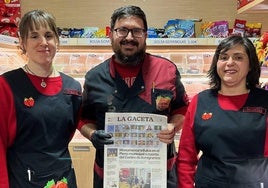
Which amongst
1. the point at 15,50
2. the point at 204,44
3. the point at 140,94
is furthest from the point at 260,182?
the point at 15,50

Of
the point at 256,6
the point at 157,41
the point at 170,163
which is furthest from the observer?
the point at 157,41

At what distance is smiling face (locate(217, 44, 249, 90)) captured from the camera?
198 centimetres

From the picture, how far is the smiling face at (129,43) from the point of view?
83.7 inches

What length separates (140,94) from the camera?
7.06 feet

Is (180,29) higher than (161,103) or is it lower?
higher

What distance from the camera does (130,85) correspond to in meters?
2.17

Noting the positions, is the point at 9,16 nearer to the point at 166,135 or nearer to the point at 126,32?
the point at 126,32

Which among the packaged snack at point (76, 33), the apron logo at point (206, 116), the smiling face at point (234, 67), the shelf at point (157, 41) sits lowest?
the apron logo at point (206, 116)

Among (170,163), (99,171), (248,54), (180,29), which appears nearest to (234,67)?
(248,54)

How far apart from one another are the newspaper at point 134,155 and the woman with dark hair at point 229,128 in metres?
0.17

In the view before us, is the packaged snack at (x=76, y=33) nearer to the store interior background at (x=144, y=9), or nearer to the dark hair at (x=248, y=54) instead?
the store interior background at (x=144, y=9)

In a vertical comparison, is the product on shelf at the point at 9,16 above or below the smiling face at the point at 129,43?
above

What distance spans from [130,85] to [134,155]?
1.44ft

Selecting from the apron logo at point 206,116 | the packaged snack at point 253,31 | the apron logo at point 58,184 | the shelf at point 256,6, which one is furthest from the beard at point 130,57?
the packaged snack at point 253,31
